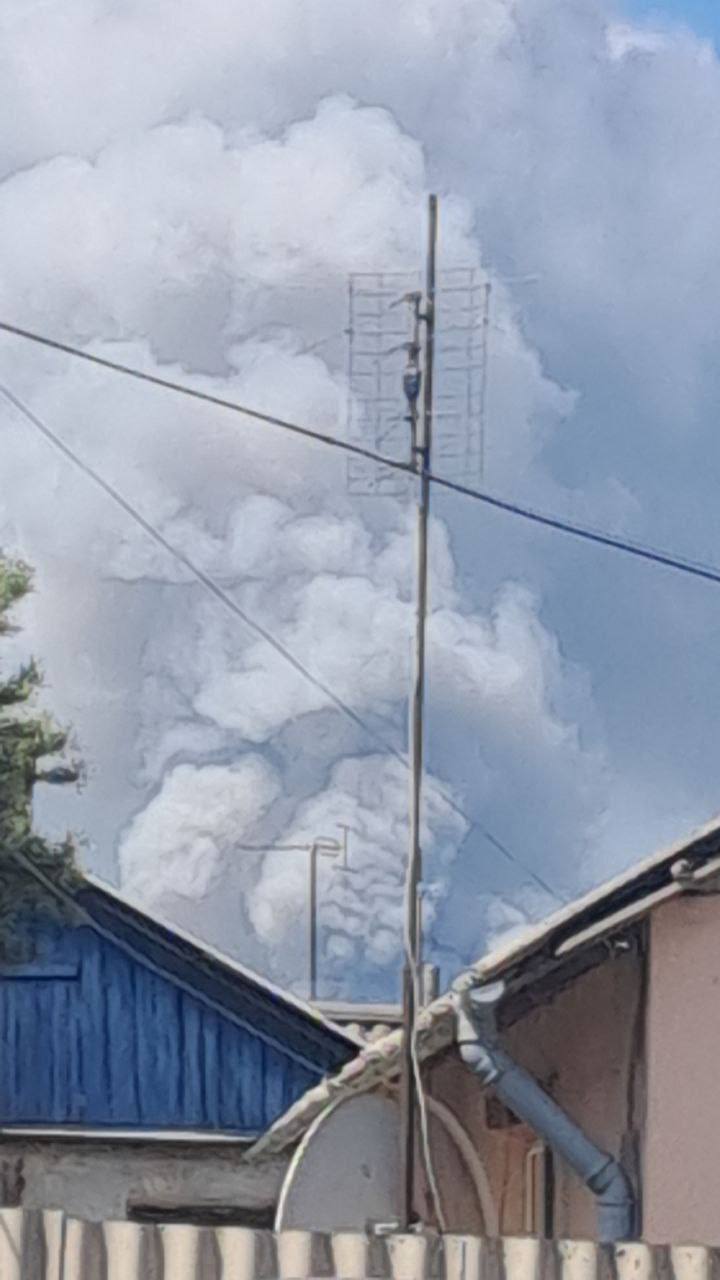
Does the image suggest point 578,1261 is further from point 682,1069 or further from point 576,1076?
point 576,1076

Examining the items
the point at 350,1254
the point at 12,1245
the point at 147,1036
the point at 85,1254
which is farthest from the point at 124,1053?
the point at 350,1254

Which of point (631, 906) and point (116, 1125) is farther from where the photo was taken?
point (116, 1125)

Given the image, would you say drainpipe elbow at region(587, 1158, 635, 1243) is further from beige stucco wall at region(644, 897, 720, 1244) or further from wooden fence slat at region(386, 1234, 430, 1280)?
wooden fence slat at region(386, 1234, 430, 1280)

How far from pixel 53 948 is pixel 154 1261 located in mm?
9103

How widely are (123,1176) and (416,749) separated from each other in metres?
5.94

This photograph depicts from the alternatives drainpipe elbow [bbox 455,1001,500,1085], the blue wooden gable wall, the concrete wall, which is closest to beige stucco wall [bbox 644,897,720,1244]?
drainpipe elbow [bbox 455,1001,500,1085]

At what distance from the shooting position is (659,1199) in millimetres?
10102

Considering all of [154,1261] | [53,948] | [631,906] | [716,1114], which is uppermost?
[53,948]

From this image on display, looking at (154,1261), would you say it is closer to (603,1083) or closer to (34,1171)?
(603,1083)

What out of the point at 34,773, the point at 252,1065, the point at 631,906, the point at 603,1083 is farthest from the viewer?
the point at 252,1065

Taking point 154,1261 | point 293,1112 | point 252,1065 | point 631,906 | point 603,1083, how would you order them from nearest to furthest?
point 154,1261
point 631,906
point 603,1083
point 293,1112
point 252,1065

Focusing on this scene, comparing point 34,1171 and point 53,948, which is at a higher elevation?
point 53,948

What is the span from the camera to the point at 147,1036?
15.9m

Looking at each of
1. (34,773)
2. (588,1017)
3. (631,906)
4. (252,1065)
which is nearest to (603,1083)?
(588,1017)
